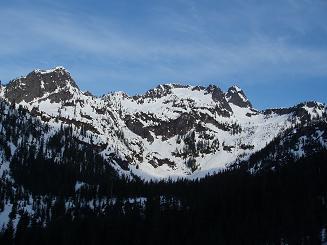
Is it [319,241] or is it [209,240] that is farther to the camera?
[209,240]

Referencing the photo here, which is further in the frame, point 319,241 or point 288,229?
point 288,229

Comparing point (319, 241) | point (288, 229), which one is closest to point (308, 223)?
point (288, 229)

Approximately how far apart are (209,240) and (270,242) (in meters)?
22.8

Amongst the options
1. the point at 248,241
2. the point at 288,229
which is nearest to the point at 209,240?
the point at 248,241

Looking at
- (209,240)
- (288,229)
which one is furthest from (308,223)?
(209,240)

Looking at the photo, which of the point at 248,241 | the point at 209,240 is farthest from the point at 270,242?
the point at 209,240

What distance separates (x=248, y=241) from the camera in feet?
643

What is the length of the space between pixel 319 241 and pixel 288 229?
A: 22.4 meters

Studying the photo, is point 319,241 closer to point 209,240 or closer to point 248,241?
point 248,241

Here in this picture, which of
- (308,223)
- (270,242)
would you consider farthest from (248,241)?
(308,223)

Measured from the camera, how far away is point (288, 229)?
199750 mm

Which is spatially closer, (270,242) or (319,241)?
(319,241)

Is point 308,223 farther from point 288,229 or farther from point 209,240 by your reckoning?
point 209,240

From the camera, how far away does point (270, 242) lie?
7520 inches
